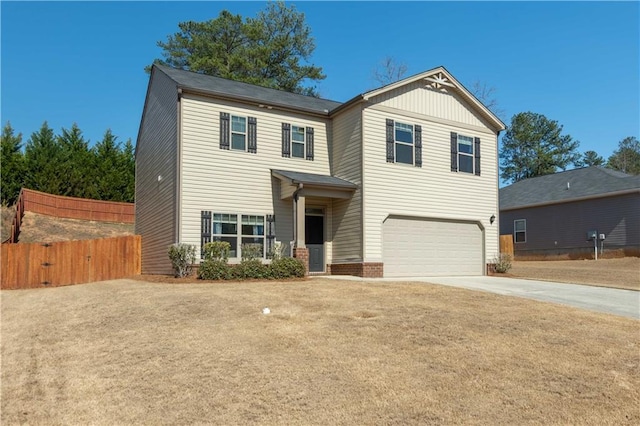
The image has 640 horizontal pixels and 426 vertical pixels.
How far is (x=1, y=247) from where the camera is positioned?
17.0 meters

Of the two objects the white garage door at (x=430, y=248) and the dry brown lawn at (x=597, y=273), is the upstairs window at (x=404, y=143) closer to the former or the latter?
the white garage door at (x=430, y=248)

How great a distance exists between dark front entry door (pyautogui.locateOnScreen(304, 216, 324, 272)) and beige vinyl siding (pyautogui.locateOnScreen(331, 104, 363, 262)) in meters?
0.46

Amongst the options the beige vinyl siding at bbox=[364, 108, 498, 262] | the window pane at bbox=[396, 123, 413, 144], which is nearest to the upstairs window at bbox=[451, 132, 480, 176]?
the beige vinyl siding at bbox=[364, 108, 498, 262]

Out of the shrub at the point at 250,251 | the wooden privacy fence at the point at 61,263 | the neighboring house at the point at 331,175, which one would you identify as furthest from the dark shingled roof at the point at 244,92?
the wooden privacy fence at the point at 61,263

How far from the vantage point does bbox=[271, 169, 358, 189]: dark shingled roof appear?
1594 cm

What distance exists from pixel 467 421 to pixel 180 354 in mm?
3922

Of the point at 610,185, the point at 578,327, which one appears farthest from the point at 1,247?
the point at 610,185

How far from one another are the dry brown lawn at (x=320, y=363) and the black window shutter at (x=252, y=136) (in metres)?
7.25

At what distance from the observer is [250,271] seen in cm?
1434

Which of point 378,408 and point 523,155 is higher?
point 523,155

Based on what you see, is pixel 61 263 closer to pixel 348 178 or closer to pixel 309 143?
pixel 309 143

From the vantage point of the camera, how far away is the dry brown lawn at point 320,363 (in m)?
5.41

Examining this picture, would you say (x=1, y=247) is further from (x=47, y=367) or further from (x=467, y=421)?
(x=467, y=421)

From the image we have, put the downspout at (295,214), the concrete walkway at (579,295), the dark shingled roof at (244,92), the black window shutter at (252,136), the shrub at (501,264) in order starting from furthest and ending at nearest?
the shrub at (501,264) → the black window shutter at (252,136) → the dark shingled roof at (244,92) → the downspout at (295,214) → the concrete walkway at (579,295)
